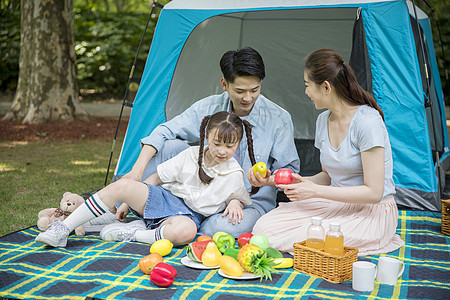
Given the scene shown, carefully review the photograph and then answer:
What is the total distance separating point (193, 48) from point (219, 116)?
5.10 feet

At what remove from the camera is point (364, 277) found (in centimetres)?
199

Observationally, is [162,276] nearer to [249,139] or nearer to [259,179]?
[259,179]

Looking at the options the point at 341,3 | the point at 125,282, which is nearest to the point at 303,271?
the point at 125,282

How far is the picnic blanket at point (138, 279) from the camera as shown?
1.96m

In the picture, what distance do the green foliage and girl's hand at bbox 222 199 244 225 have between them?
7295mm

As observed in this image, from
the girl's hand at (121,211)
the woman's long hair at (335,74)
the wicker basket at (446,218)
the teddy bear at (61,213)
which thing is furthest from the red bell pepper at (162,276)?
the wicker basket at (446,218)

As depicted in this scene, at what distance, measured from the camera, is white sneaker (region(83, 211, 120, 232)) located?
9.19 ft

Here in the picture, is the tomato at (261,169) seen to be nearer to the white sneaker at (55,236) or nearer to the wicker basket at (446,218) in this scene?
the white sneaker at (55,236)

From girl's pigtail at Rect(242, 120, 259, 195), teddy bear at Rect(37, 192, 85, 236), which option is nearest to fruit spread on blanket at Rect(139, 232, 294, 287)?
girl's pigtail at Rect(242, 120, 259, 195)

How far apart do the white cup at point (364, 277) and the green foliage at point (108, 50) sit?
809 cm

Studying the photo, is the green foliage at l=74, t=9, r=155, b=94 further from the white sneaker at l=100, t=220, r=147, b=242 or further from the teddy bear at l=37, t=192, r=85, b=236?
the white sneaker at l=100, t=220, r=147, b=242

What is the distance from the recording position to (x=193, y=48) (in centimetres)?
402

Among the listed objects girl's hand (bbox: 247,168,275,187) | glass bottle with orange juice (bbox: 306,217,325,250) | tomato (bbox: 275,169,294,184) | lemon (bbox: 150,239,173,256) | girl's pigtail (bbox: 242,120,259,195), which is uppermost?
girl's pigtail (bbox: 242,120,259,195)

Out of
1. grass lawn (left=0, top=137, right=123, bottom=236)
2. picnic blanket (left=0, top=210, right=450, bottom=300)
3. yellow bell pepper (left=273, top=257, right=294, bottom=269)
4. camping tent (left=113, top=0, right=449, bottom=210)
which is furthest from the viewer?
grass lawn (left=0, top=137, right=123, bottom=236)
